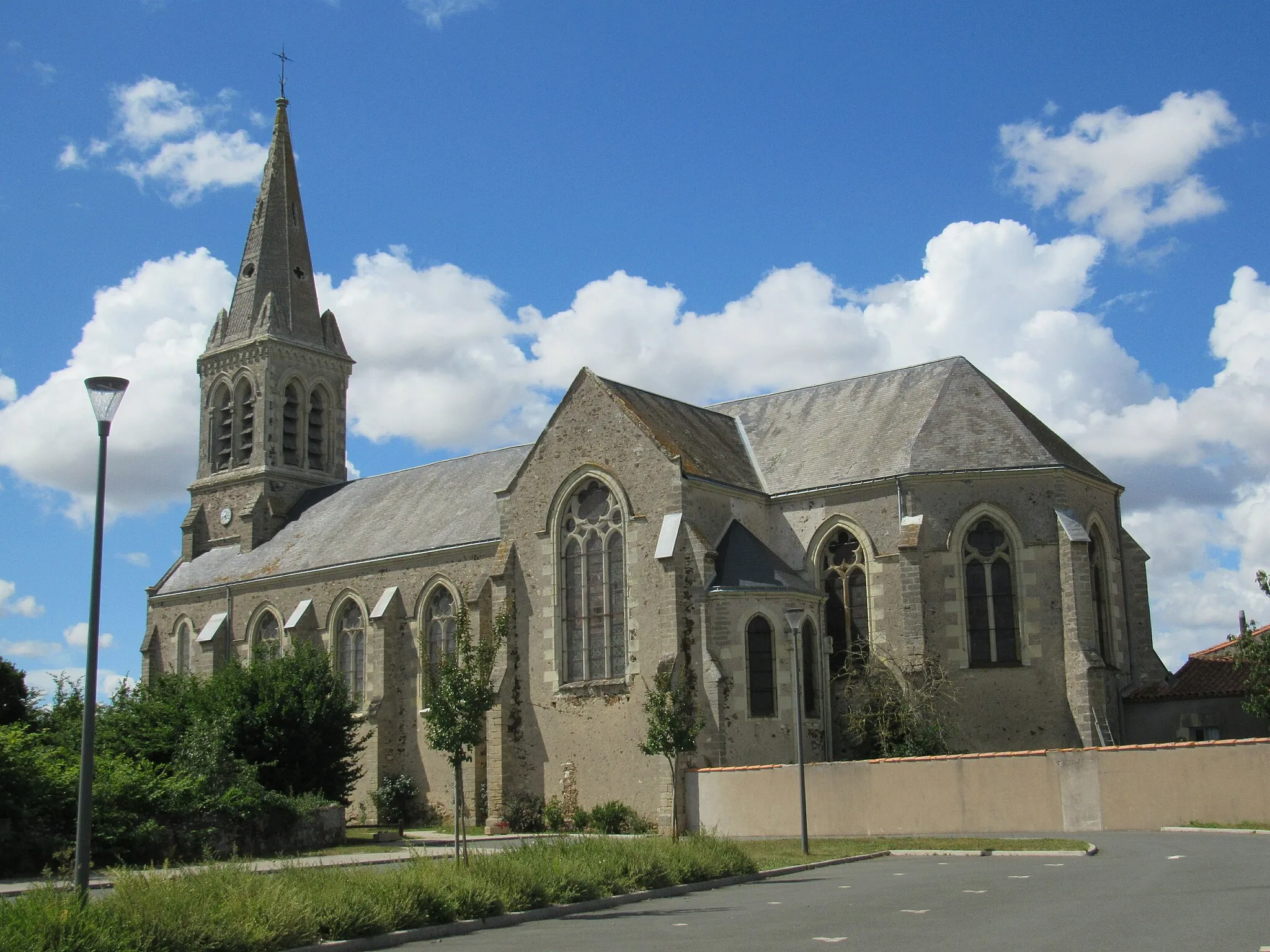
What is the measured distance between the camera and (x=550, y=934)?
12977 millimetres

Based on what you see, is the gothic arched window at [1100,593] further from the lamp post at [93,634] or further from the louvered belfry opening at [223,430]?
the louvered belfry opening at [223,430]

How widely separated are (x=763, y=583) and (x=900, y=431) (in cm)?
564

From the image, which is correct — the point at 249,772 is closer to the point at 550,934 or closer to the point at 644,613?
the point at 644,613

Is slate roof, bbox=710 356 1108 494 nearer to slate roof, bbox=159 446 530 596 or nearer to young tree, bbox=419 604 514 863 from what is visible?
slate roof, bbox=159 446 530 596

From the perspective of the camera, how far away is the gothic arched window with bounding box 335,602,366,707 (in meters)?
39.1

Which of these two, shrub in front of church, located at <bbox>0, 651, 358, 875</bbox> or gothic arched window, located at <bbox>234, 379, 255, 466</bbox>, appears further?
gothic arched window, located at <bbox>234, 379, 255, 466</bbox>

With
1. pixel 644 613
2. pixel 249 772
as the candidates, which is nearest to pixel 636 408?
pixel 644 613

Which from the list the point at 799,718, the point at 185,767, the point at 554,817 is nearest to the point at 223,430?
the point at 554,817

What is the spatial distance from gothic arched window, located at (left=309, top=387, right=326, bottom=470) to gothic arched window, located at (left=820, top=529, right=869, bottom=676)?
79.9 feet

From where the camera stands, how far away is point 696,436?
33.6m

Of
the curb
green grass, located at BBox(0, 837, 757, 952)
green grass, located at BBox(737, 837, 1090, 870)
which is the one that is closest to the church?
green grass, located at BBox(737, 837, 1090, 870)

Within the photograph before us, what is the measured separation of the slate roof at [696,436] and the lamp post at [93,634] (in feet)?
58.5

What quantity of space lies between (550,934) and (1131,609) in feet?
75.4

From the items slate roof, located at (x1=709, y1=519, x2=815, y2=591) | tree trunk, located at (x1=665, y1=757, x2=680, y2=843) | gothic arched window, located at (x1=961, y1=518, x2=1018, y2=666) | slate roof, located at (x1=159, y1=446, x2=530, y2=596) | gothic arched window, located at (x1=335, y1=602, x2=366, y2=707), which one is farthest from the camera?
gothic arched window, located at (x1=335, y1=602, x2=366, y2=707)
